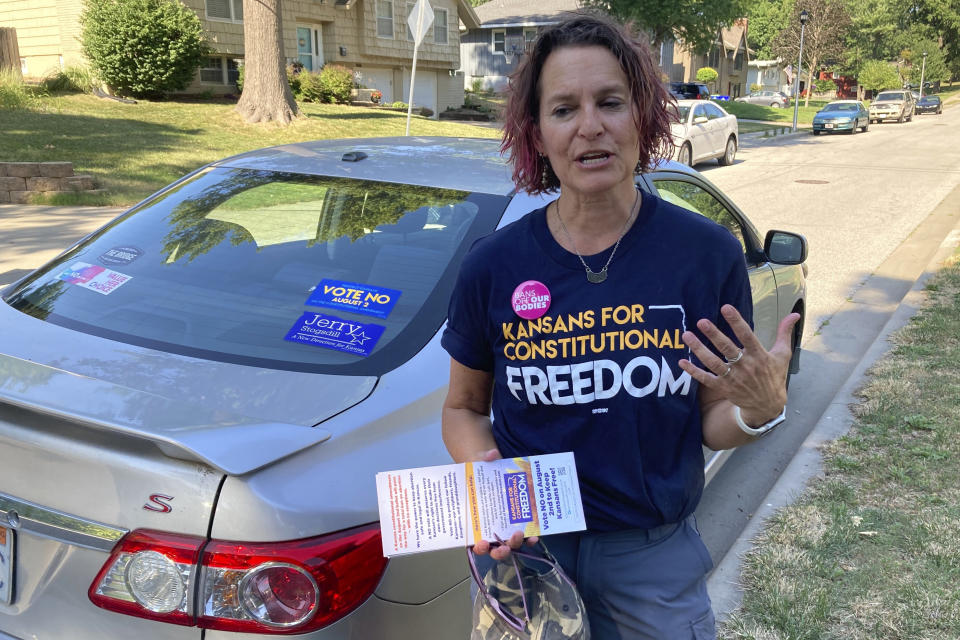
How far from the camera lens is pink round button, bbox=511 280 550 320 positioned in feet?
5.27

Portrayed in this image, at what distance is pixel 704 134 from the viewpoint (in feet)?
59.7

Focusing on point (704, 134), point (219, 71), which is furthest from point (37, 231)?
point (219, 71)

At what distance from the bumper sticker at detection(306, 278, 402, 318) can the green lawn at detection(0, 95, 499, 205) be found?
1017cm

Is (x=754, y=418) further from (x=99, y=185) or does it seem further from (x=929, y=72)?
(x=929, y=72)

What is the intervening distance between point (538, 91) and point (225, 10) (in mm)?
26463

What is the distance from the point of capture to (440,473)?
1542 mm

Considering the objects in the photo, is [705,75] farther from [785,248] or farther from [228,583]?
[228,583]

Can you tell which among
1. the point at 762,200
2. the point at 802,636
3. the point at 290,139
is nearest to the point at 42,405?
the point at 802,636

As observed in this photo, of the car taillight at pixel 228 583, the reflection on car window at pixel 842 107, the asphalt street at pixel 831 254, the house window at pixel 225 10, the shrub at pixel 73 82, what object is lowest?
the asphalt street at pixel 831 254

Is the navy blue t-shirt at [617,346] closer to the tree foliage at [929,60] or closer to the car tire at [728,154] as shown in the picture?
the car tire at [728,154]

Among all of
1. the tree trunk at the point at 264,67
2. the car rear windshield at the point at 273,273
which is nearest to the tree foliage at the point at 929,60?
the tree trunk at the point at 264,67

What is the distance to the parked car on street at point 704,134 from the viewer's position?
1724cm

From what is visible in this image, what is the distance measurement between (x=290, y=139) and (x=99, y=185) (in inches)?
229

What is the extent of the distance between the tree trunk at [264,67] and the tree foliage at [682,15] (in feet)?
39.8
